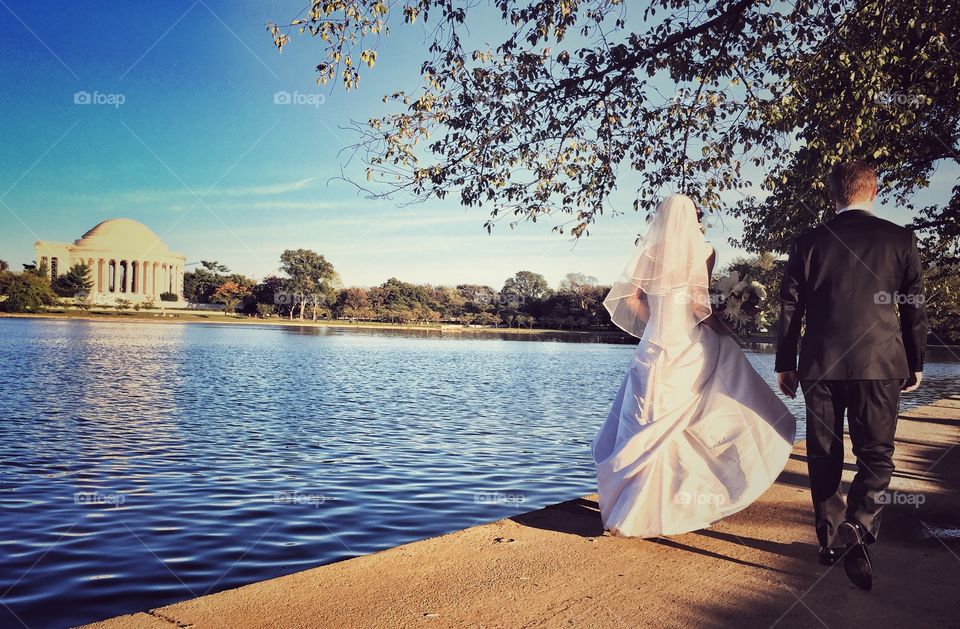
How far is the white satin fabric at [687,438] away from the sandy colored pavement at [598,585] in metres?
0.25

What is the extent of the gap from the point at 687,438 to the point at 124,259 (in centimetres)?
13947

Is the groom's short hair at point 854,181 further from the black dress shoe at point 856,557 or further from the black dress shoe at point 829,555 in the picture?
the black dress shoe at point 829,555

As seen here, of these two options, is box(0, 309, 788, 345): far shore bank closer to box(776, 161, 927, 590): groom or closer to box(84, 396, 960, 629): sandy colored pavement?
box(84, 396, 960, 629): sandy colored pavement

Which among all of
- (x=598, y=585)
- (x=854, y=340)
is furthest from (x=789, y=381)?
(x=598, y=585)

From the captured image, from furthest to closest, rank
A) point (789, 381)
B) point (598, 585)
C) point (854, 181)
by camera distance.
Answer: point (789, 381) < point (854, 181) < point (598, 585)

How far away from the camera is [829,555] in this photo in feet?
14.3

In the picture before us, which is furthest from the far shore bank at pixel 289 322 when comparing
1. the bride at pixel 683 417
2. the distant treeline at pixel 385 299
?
the bride at pixel 683 417

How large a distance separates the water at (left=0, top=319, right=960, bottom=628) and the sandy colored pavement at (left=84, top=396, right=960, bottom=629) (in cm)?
238

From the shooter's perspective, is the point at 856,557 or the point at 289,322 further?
the point at 289,322

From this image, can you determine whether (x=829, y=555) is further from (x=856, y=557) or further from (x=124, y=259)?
(x=124, y=259)

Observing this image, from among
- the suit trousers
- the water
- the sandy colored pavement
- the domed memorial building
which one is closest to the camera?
the sandy colored pavement

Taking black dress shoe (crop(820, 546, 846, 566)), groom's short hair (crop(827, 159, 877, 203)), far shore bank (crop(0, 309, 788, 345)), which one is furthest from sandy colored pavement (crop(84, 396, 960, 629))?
far shore bank (crop(0, 309, 788, 345))

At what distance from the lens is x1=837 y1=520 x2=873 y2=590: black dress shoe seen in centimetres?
386


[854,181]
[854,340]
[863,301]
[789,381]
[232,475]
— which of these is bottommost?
[232,475]
